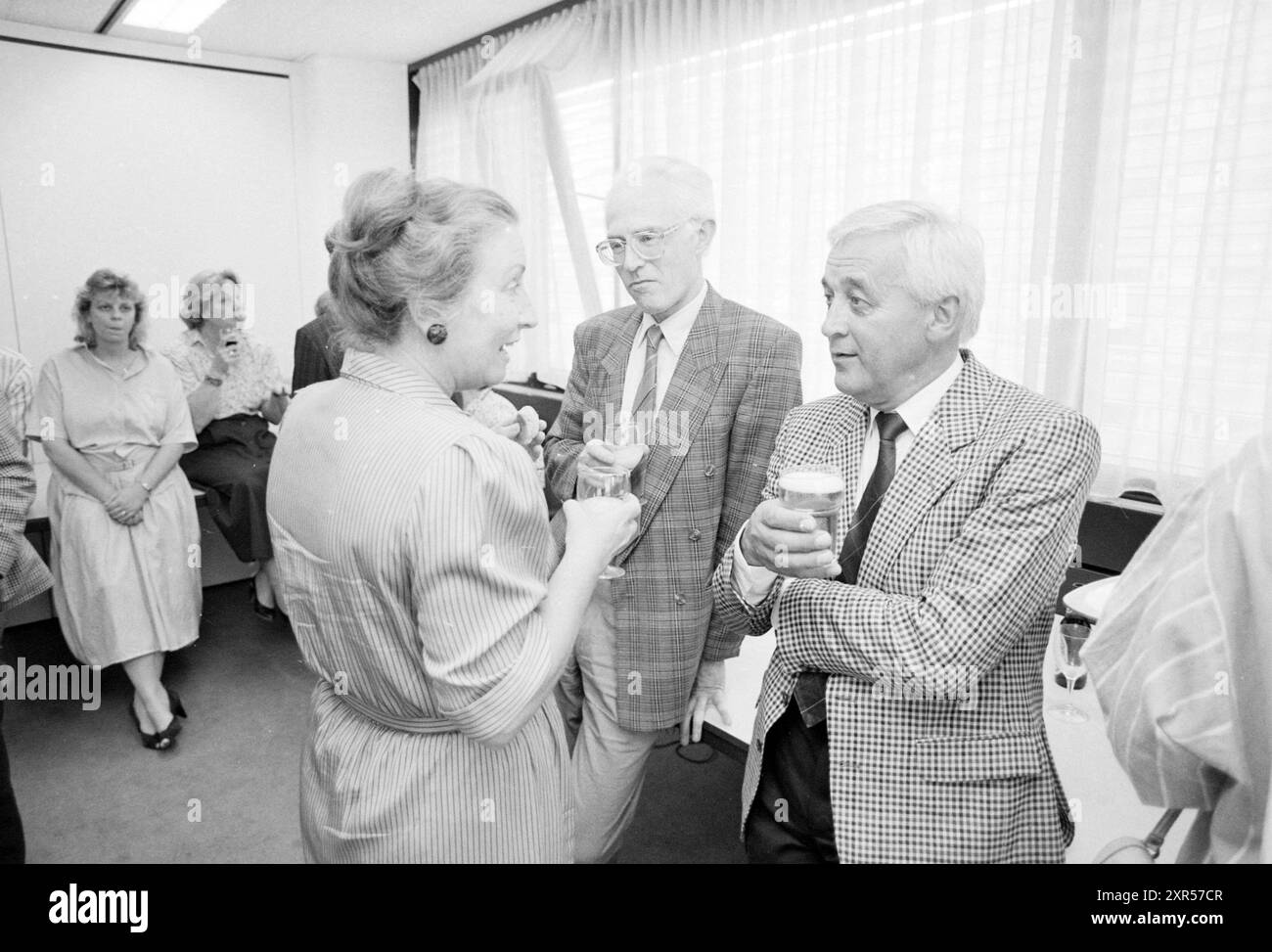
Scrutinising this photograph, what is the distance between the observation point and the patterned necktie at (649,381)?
2.07 m

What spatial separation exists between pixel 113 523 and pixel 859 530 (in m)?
3.44

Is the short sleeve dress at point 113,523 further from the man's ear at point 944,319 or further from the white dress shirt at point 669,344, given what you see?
the man's ear at point 944,319

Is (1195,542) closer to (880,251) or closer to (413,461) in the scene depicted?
(880,251)

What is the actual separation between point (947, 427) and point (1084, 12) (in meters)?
2.08

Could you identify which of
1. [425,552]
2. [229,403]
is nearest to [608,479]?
[425,552]

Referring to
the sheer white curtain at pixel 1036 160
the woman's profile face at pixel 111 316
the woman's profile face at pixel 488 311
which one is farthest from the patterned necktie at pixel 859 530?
the woman's profile face at pixel 111 316

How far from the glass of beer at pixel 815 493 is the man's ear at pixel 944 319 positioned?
1.04 ft

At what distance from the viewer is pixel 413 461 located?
1.14m

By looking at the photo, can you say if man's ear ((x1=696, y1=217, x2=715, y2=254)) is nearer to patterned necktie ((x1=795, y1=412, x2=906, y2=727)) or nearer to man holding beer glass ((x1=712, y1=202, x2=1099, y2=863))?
man holding beer glass ((x1=712, y1=202, x2=1099, y2=863))

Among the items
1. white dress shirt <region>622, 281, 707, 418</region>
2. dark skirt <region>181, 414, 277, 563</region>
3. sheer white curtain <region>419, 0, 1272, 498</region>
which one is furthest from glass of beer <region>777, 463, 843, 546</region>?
dark skirt <region>181, 414, 277, 563</region>

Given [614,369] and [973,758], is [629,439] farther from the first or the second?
[973,758]

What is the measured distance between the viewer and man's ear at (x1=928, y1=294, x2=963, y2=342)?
1443 millimetres

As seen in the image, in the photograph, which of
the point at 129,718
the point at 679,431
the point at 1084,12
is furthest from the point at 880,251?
the point at 129,718

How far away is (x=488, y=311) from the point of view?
4.17 feet
